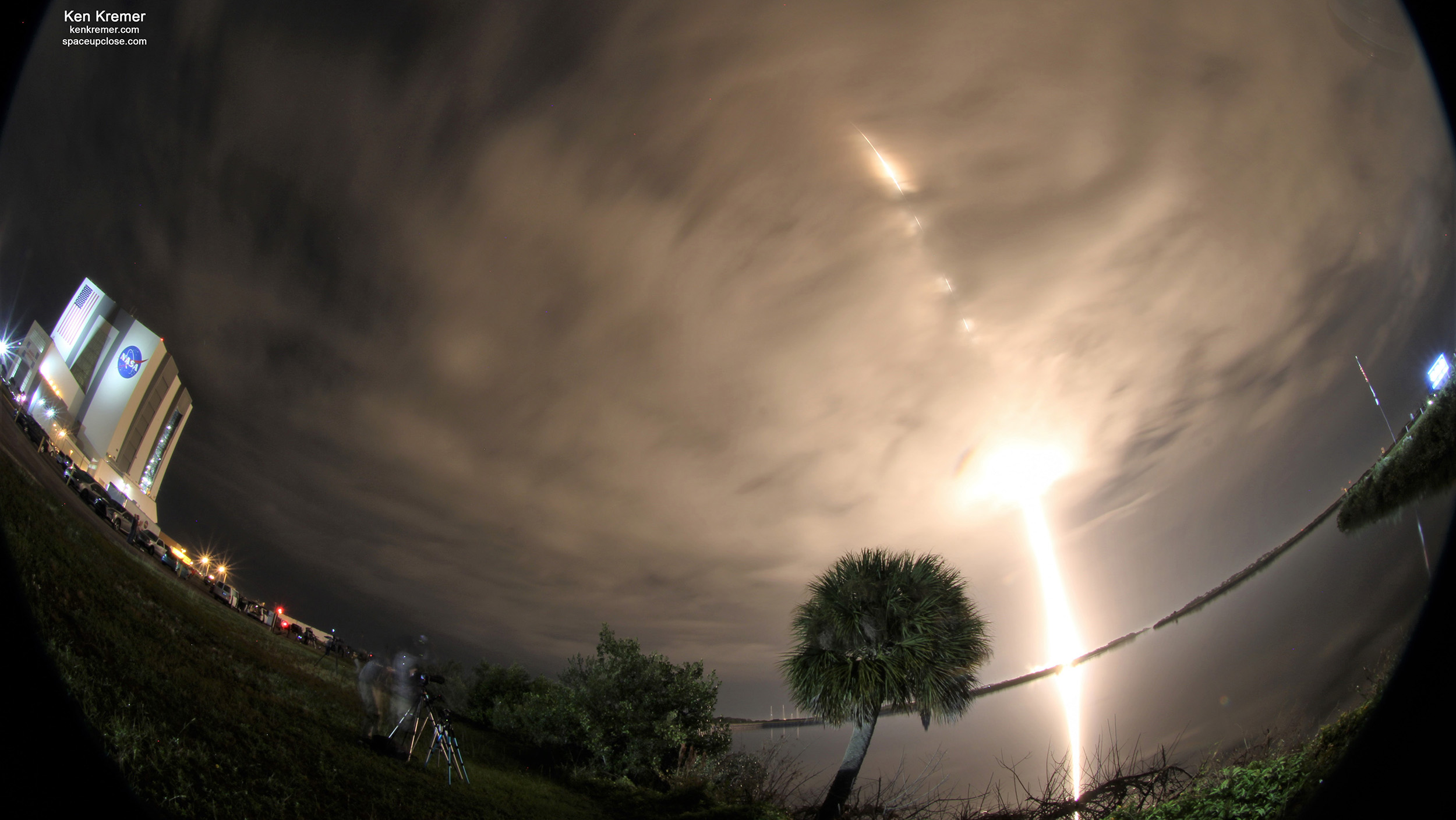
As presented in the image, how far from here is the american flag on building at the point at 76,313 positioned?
384 cm

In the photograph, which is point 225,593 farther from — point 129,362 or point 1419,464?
point 1419,464

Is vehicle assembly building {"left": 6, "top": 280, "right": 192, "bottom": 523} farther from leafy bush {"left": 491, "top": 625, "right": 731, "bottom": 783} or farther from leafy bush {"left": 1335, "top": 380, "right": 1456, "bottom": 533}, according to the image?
leafy bush {"left": 1335, "top": 380, "right": 1456, "bottom": 533}

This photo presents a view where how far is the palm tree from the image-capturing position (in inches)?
299

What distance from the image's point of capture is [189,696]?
336 centimetres

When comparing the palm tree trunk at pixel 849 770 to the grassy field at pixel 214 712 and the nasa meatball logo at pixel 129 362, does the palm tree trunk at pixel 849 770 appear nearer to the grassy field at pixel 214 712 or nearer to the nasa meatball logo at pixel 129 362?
the grassy field at pixel 214 712

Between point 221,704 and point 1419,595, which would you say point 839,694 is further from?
point 221,704

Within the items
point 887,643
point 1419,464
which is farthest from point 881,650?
point 1419,464

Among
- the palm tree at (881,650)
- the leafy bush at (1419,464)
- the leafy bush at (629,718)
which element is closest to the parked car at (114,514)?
the leafy bush at (629,718)

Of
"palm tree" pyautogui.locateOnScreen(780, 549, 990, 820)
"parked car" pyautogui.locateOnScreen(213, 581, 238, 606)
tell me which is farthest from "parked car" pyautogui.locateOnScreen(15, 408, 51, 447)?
"palm tree" pyautogui.locateOnScreen(780, 549, 990, 820)

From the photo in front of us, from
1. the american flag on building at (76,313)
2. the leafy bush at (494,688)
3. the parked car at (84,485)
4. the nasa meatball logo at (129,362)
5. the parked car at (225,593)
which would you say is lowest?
the leafy bush at (494,688)

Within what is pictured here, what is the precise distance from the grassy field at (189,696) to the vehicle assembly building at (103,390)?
49 cm

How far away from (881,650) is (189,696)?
7740 mm

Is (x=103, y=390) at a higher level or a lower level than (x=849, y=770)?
higher

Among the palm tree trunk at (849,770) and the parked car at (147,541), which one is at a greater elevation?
the parked car at (147,541)
